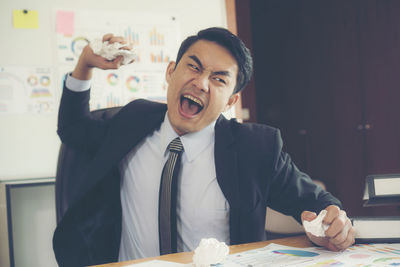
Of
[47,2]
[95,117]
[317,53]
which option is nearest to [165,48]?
[47,2]

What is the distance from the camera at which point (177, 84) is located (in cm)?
122

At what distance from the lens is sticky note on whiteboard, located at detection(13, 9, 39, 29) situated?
2102 mm

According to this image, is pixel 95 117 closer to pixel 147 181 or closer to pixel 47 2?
pixel 147 181

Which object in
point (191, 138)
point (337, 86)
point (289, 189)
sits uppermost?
point (337, 86)

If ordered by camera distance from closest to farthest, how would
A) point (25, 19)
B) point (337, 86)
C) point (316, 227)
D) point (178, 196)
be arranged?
point (316, 227)
point (178, 196)
point (25, 19)
point (337, 86)

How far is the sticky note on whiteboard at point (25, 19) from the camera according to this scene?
2.10m

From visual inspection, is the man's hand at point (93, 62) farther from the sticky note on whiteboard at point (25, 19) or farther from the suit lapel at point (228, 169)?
the sticky note on whiteboard at point (25, 19)

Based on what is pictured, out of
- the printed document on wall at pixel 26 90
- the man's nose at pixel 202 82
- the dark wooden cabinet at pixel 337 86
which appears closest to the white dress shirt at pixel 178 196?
the man's nose at pixel 202 82

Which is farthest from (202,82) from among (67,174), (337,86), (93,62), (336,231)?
(337,86)

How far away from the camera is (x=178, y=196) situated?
116 cm

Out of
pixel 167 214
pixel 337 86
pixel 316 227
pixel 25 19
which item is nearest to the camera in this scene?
pixel 316 227

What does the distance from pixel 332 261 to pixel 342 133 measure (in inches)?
108

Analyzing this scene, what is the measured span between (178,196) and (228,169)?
173mm

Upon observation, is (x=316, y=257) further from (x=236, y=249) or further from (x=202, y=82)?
(x=202, y=82)
